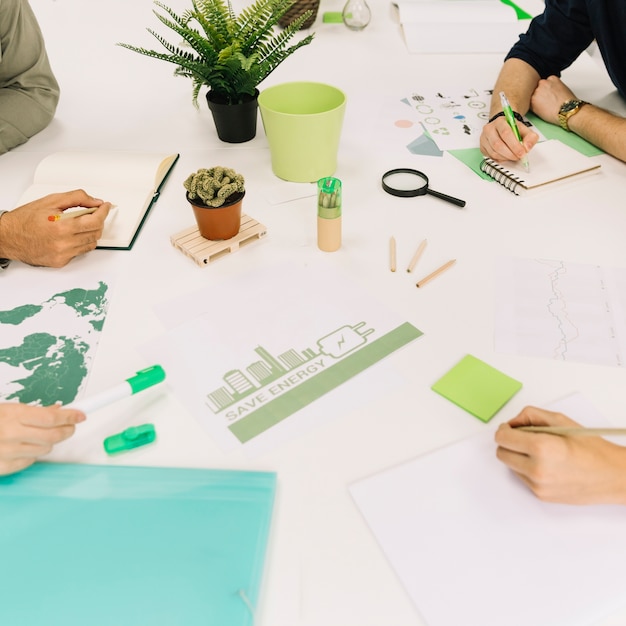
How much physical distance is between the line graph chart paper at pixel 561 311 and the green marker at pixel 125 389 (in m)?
0.49

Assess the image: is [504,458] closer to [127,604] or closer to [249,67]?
[127,604]

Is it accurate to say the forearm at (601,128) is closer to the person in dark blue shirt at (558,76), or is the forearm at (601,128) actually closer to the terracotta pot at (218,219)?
the person in dark blue shirt at (558,76)

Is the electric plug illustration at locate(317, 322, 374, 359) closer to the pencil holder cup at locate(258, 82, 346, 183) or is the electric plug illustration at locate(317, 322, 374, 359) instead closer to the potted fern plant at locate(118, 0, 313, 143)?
the pencil holder cup at locate(258, 82, 346, 183)

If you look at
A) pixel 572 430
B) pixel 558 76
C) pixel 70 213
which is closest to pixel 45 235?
pixel 70 213

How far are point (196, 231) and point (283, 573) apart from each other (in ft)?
2.09

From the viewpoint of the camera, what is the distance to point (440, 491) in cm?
65

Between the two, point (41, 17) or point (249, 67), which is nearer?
point (249, 67)

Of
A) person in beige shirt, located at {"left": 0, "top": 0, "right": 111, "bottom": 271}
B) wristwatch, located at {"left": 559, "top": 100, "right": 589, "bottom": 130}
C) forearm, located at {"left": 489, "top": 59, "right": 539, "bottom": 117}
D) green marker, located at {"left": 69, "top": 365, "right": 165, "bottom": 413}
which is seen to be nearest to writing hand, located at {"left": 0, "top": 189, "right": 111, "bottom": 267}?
person in beige shirt, located at {"left": 0, "top": 0, "right": 111, "bottom": 271}

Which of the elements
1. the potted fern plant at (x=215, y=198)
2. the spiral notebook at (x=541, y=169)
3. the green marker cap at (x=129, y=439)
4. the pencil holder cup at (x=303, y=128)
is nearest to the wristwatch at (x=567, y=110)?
the spiral notebook at (x=541, y=169)

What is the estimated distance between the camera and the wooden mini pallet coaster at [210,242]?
0.98m

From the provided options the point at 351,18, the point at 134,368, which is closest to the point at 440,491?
the point at 134,368

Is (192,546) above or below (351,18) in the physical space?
below

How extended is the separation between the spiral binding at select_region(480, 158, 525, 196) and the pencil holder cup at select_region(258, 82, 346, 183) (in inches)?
12.4

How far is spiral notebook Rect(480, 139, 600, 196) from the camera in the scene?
113cm
